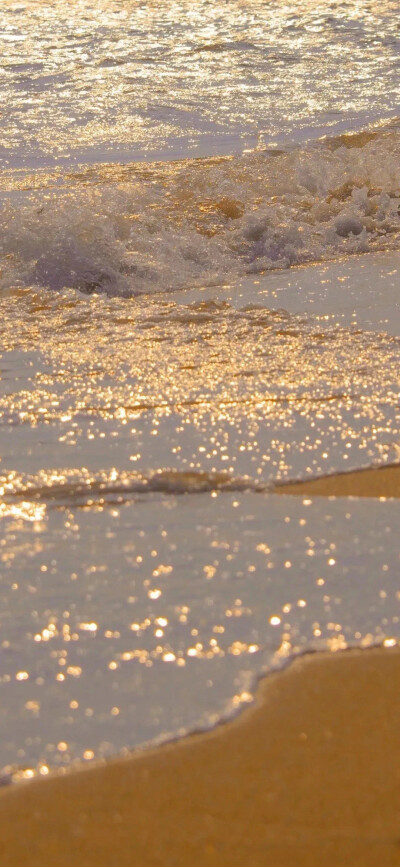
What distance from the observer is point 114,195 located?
16.6 feet

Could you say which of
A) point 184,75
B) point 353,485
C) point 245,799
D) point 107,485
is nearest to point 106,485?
point 107,485

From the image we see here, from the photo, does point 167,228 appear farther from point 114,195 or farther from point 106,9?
point 106,9

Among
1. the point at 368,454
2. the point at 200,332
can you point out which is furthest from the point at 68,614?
the point at 200,332

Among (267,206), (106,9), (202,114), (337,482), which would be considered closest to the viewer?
(337,482)

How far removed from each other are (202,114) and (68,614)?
25.0ft

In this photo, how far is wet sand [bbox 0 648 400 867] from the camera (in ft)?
3.72

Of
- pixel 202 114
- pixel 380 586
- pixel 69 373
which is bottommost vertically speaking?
pixel 202 114

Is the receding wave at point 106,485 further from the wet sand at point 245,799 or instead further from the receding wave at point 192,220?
the receding wave at point 192,220

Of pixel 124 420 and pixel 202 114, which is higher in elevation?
pixel 124 420

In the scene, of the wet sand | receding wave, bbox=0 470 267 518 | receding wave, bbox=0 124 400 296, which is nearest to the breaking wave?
receding wave, bbox=0 470 267 518

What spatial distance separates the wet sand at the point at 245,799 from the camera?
3.72ft

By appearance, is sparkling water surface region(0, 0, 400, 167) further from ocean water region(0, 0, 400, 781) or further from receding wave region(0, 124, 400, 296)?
receding wave region(0, 124, 400, 296)

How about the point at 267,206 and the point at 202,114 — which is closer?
the point at 267,206

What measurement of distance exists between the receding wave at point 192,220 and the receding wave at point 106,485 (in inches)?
75.8
